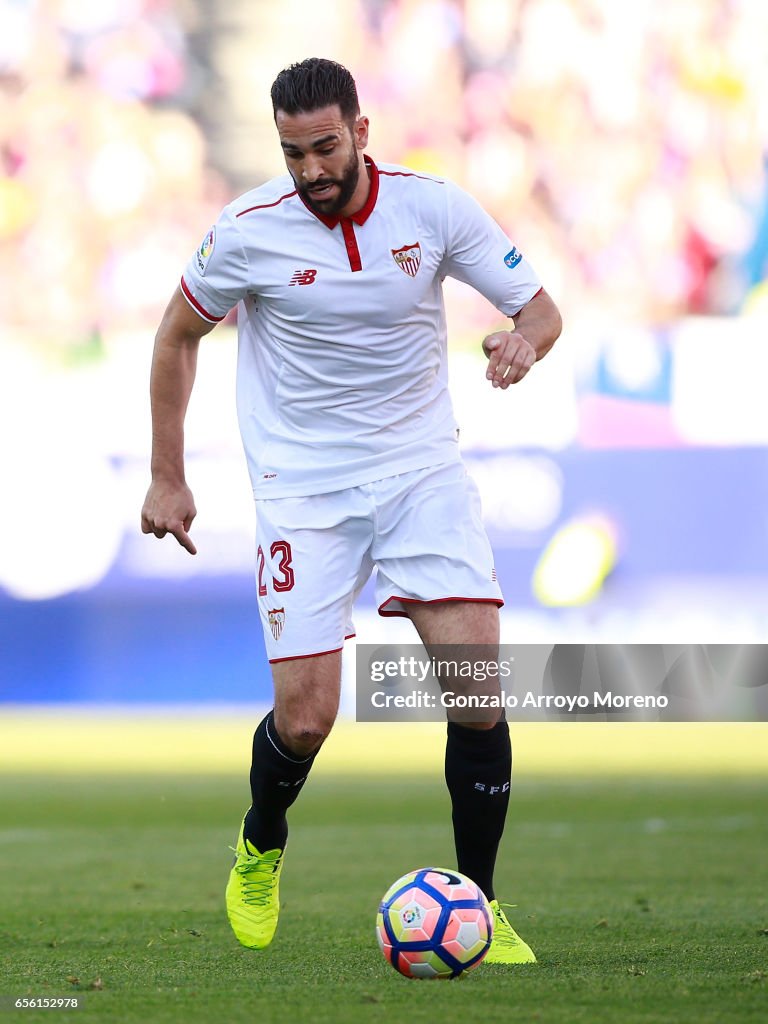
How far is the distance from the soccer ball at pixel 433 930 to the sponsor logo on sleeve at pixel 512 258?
5.57ft

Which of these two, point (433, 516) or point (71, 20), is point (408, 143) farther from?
point (433, 516)

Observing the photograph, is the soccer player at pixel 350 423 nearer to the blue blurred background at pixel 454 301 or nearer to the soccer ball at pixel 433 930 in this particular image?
the soccer ball at pixel 433 930

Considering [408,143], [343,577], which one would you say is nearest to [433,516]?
[343,577]

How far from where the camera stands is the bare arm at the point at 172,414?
15.3ft

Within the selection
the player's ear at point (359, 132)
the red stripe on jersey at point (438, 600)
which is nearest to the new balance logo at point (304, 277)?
the player's ear at point (359, 132)

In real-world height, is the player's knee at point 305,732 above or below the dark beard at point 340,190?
below

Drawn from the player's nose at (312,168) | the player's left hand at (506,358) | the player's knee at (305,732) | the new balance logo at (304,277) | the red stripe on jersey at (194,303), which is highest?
the player's nose at (312,168)

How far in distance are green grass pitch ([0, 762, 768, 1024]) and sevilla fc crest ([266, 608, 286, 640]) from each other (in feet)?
2.82

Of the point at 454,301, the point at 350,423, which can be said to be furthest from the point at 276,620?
the point at 454,301

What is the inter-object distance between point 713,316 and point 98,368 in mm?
5944

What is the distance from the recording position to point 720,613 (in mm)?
15742

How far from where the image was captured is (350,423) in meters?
4.59

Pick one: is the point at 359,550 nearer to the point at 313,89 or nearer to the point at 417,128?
the point at 313,89

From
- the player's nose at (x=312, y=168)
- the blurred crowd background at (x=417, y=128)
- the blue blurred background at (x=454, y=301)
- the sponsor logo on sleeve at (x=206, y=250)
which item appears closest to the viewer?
the player's nose at (x=312, y=168)
